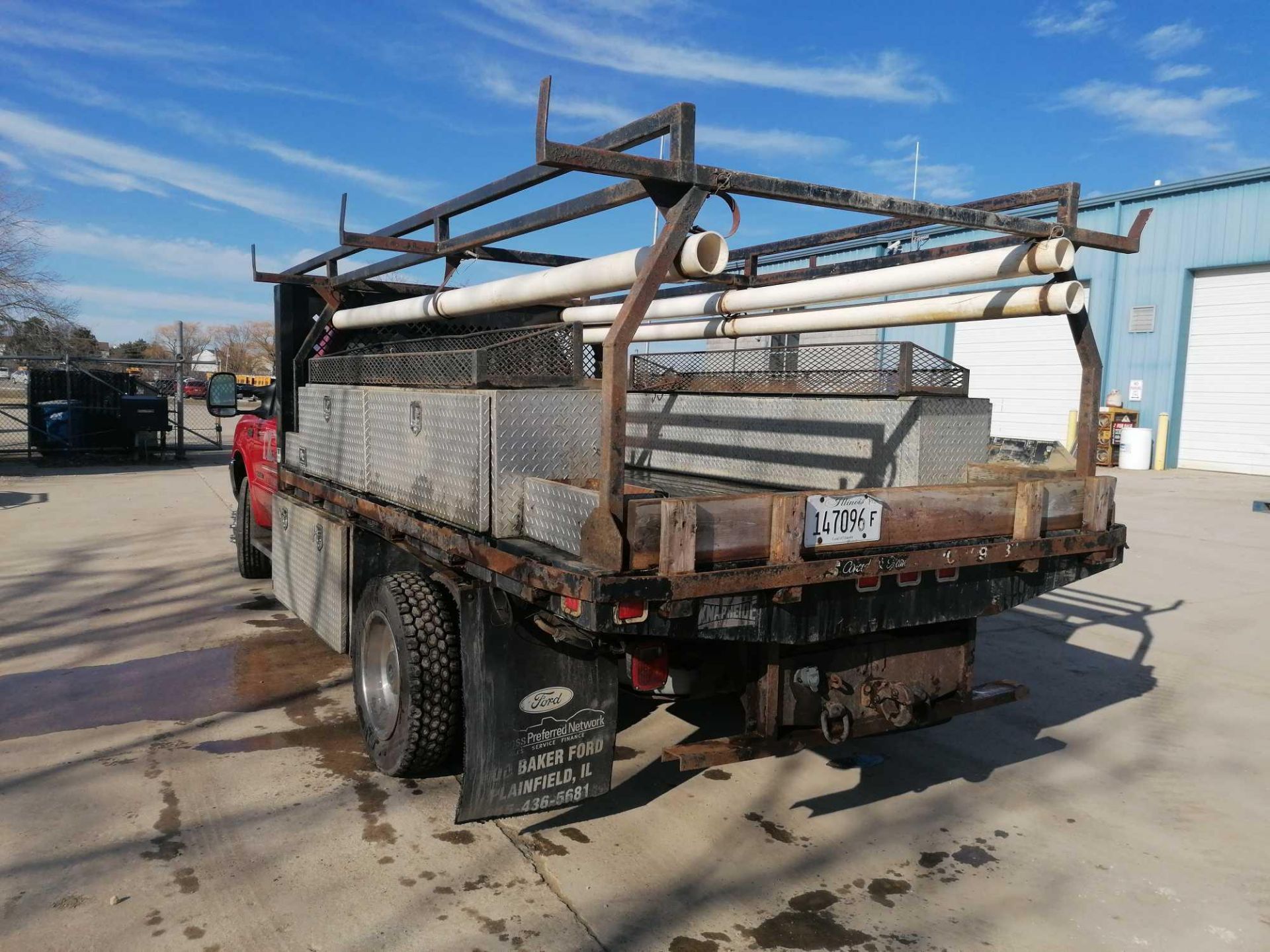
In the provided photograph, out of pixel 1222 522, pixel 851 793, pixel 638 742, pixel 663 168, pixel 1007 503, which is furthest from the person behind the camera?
pixel 1222 522

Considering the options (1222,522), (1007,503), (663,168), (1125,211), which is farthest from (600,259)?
(1125,211)

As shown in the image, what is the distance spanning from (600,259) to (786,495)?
3.47 ft

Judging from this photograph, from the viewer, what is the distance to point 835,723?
3.32 meters

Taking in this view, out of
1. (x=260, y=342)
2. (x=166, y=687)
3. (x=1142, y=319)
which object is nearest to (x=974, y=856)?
(x=166, y=687)

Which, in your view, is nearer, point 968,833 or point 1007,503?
point 1007,503

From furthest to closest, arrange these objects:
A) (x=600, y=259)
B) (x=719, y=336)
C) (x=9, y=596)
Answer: (x=9, y=596) < (x=719, y=336) < (x=600, y=259)

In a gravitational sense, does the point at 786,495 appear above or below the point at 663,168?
below

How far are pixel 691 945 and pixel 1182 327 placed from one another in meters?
20.8

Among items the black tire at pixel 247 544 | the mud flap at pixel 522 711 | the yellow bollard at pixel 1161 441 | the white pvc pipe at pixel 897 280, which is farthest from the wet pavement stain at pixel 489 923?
the yellow bollard at pixel 1161 441

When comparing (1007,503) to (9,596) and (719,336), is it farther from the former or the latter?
(9,596)

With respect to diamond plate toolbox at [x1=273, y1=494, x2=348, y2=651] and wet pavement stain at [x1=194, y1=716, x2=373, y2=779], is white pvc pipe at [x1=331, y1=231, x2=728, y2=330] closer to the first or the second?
diamond plate toolbox at [x1=273, y1=494, x2=348, y2=651]

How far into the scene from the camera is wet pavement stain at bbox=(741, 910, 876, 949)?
9.39ft

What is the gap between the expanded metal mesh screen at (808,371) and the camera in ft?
13.9

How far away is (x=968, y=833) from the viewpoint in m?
3.66
